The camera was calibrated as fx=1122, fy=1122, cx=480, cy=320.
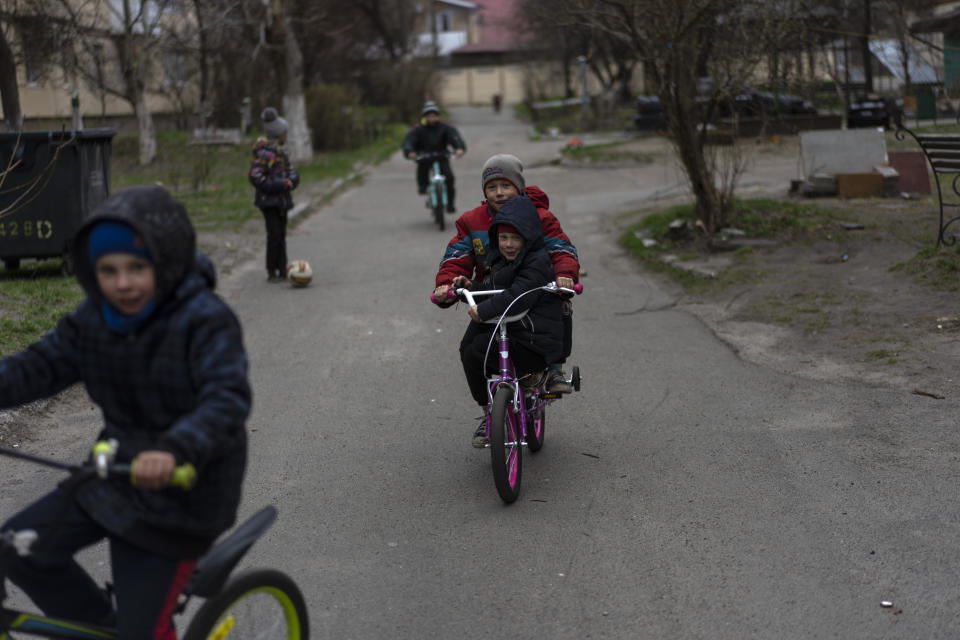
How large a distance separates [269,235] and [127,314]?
9341 millimetres

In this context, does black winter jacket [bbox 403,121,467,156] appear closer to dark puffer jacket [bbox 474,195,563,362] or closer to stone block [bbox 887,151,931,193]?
stone block [bbox 887,151,931,193]

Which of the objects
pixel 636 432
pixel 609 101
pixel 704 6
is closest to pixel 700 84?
pixel 704 6

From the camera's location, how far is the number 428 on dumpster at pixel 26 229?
1148 centimetres

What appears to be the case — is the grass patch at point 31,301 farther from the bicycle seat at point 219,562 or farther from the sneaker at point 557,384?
the bicycle seat at point 219,562

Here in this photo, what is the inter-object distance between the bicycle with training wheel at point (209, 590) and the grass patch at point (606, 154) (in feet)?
77.1

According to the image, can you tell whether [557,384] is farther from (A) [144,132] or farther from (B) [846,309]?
(A) [144,132]

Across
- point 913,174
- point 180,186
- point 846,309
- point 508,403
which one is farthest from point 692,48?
point 180,186

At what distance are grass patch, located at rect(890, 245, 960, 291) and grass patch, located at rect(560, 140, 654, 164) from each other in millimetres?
15485

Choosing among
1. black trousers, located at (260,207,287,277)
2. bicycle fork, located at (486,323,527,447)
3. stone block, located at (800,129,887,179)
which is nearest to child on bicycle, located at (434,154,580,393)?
bicycle fork, located at (486,323,527,447)

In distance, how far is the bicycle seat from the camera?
288 centimetres

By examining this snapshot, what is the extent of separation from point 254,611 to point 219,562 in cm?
33

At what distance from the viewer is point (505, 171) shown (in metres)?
5.76

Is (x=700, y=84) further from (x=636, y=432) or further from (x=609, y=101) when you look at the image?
(x=609, y=101)

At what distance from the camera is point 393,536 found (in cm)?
504
